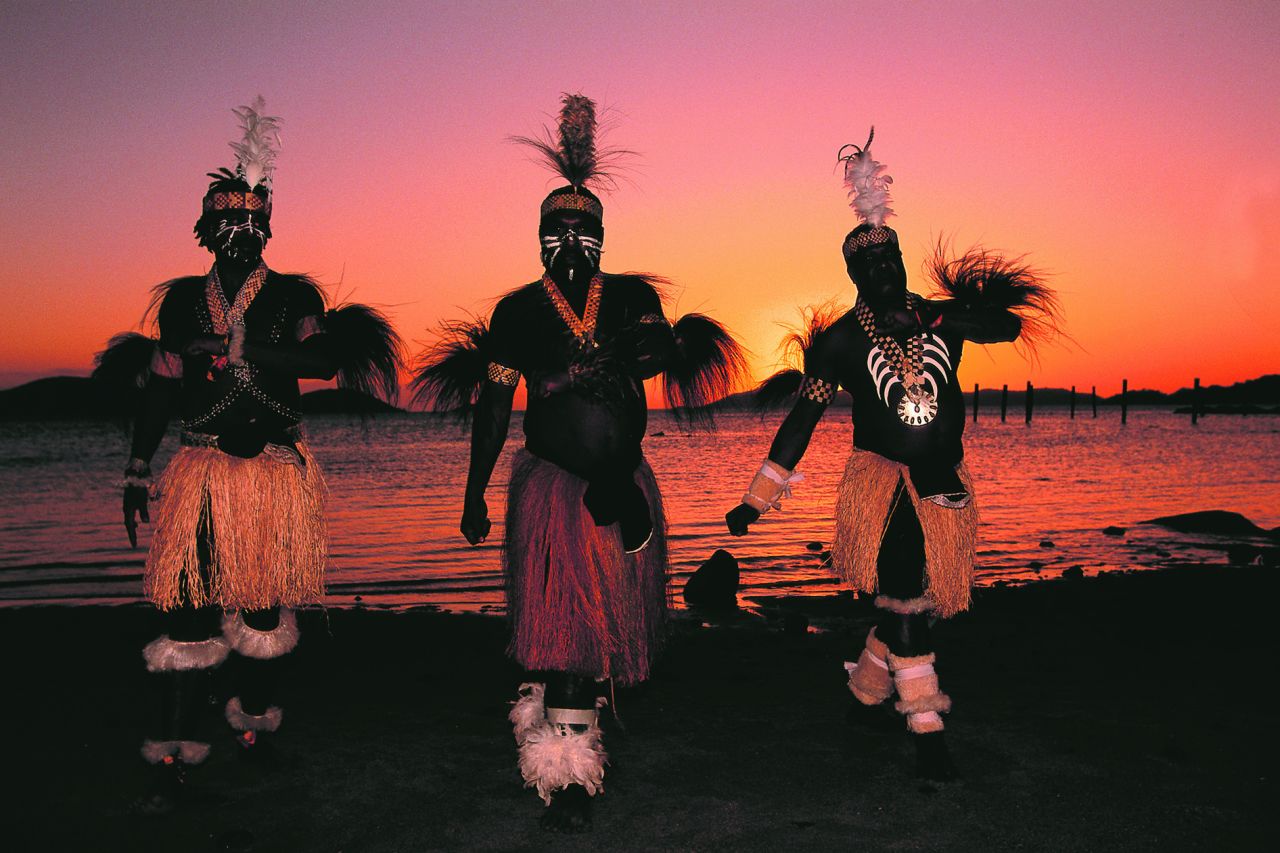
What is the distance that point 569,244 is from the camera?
3.82m

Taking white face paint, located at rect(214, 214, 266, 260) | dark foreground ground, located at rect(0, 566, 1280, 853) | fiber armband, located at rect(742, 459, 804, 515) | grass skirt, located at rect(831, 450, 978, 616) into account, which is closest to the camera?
dark foreground ground, located at rect(0, 566, 1280, 853)

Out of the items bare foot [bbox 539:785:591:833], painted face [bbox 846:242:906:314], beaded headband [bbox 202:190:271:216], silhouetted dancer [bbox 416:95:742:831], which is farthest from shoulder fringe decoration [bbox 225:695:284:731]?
painted face [bbox 846:242:906:314]

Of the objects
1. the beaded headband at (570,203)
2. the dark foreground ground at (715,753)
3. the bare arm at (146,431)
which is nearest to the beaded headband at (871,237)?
the beaded headband at (570,203)

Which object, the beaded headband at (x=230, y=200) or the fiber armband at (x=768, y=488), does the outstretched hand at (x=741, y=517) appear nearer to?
the fiber armband at (x=768, y=488)

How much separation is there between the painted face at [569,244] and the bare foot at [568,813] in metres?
2.00

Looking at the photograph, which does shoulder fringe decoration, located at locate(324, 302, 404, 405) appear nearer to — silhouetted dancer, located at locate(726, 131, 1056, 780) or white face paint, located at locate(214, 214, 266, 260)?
white face paint, located at locate(214, 214, 266, 260)

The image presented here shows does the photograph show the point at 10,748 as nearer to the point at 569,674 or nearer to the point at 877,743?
the point at 569,674

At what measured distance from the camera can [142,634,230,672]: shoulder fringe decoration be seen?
380 centimetres

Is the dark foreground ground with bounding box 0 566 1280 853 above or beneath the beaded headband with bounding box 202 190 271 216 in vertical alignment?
beneath

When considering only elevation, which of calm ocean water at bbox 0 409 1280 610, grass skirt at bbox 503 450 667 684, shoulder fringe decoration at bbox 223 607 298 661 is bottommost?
calm ocean water at bbox 0 409 1280 610

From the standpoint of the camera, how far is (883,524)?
4312 mm

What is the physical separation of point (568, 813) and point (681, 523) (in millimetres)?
13052

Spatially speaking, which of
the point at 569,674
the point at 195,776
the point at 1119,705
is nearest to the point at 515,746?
the point at 569,674

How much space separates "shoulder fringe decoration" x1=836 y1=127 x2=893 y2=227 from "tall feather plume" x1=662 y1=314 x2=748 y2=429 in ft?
3.12
